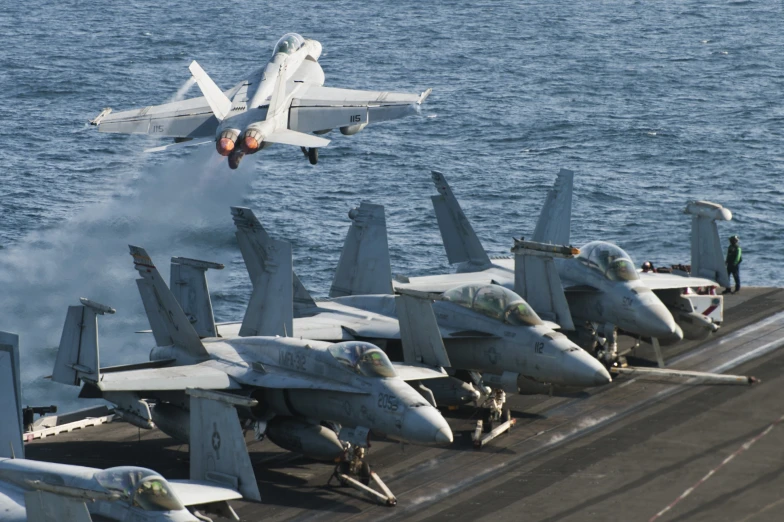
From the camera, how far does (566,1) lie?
14838 cm

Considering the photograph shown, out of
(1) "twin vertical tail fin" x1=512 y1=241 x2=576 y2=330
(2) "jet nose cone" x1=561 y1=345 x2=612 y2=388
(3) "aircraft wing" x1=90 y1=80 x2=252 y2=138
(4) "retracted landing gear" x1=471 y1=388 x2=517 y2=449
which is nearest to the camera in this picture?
(2) "jet nose cone" x1=561 y1=345 x2=612 y2=388

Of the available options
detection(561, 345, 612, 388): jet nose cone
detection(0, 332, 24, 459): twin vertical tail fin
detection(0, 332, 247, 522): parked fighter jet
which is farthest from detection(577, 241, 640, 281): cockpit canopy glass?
detection(0, 332, 24, 459): twin vertical tail fin

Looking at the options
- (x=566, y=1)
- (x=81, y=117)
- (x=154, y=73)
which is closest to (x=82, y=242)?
(x=81, y=117)

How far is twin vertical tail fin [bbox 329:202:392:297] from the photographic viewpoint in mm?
44750

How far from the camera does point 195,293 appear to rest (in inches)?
1612

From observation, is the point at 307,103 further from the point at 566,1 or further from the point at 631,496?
the point at 566,1

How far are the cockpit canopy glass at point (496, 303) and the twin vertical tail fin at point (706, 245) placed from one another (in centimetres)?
1168

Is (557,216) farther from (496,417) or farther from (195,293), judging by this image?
(195,293)

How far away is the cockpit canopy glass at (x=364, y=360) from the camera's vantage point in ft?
107

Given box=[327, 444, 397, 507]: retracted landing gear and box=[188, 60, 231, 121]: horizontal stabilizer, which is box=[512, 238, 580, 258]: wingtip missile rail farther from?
box=[188, 60, 231, 121]: horizontal stabilizer

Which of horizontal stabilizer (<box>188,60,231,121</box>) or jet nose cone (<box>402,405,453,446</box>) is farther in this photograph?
horizontal stabilizer (<box>188,60,231,121</box>)

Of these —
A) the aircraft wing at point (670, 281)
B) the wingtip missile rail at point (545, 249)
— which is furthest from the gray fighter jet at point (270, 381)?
the aircraft wing at point (670, 281)

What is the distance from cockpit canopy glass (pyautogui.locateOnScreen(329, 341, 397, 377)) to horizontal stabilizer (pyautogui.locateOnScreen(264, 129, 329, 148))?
17.6 m

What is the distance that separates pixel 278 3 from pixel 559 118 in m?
58.8
